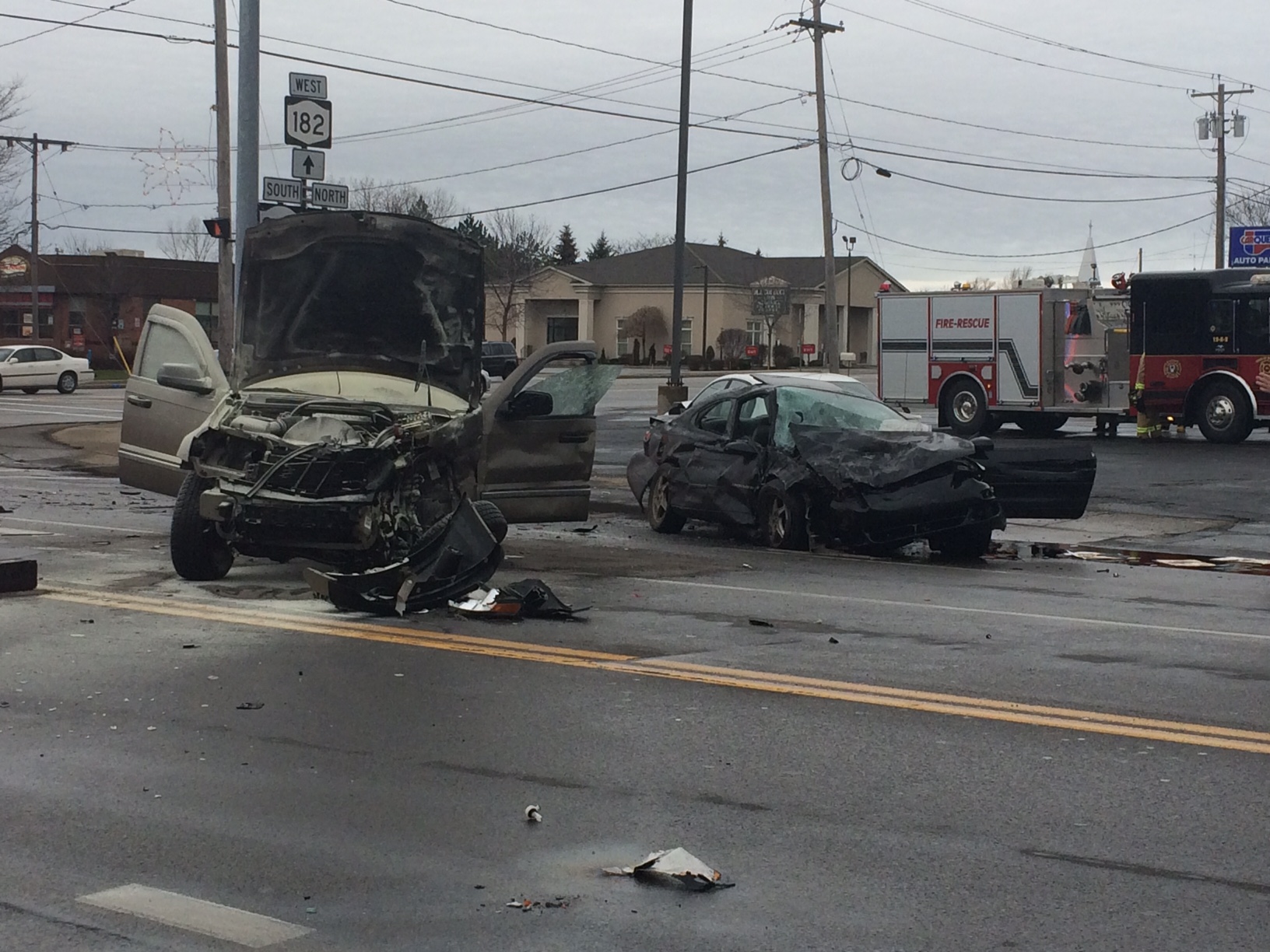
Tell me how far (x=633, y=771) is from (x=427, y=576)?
3742 mm

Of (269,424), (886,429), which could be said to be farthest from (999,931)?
(886,429)

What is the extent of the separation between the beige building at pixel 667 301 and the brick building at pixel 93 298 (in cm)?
1808

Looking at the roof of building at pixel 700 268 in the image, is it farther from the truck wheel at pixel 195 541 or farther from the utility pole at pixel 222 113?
the truck wheel at pixel 195 541

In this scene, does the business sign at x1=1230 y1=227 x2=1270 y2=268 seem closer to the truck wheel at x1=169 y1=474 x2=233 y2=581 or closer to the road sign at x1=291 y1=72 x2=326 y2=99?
the road sign at x1=291 y1=72 x2=326 y2=99

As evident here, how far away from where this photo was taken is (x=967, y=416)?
31.5 m

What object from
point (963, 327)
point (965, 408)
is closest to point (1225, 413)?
point (965, 408)

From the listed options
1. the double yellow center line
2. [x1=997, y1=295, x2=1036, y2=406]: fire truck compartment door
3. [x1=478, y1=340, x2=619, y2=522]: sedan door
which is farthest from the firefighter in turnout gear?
the double yellow center line

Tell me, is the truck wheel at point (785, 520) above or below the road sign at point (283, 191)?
below

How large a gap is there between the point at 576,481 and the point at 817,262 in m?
76.5

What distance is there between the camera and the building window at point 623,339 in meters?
82.9

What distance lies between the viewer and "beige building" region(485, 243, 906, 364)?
270 ft

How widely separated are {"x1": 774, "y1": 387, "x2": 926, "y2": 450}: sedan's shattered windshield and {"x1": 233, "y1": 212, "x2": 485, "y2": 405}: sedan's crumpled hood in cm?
352

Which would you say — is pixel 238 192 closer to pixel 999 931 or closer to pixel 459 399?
pixel 459 399

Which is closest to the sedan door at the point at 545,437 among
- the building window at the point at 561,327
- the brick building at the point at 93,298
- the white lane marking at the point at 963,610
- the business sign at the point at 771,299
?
the white lane marking at the point at 963,610
